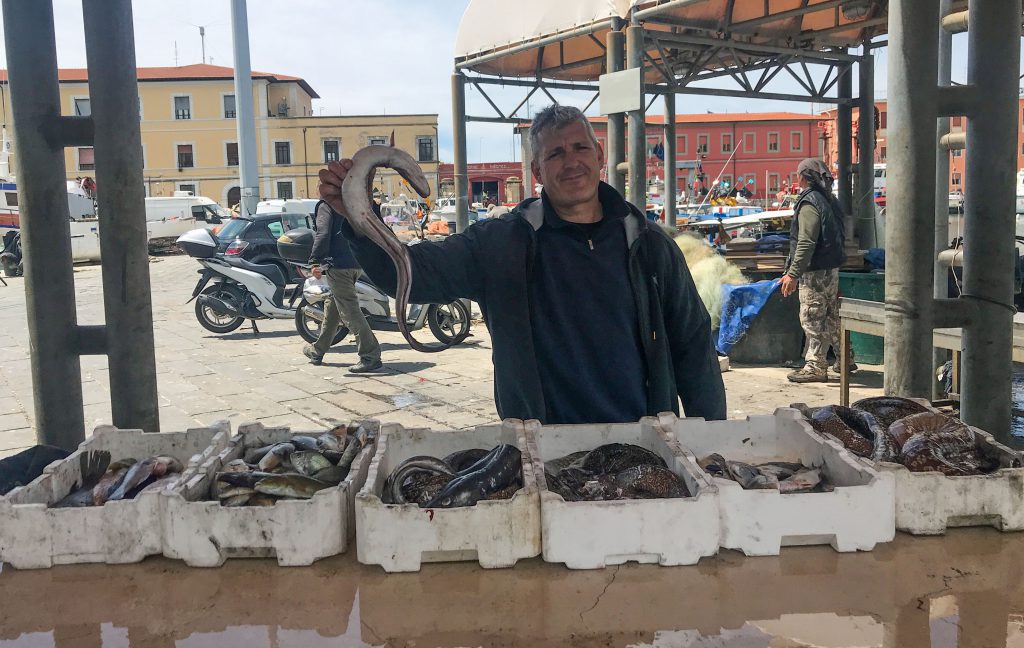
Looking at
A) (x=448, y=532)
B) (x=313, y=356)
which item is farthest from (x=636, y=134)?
(x=448, y=532)

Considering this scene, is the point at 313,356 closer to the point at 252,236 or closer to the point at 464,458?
the point at 252,236

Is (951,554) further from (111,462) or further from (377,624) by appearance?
(111,462)

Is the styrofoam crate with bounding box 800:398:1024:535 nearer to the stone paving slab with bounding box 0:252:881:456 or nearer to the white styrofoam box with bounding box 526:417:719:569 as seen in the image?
the white styrofoam box with bounding box 526:417:719:569

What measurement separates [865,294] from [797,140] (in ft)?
225

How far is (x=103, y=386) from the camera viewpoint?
9156 millimetres

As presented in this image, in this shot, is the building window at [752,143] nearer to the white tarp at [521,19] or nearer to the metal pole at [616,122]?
the white tarp at [521,19]

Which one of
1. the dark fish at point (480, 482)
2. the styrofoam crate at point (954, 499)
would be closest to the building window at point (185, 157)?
the dark fish at point (480, 482)

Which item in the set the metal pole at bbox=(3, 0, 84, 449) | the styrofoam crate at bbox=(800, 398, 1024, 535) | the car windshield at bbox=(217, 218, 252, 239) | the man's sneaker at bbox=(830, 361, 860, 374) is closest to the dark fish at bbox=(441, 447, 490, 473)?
the styrofoam crate at bbox=(800, 398, 1024, 535)

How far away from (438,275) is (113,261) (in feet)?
3.66

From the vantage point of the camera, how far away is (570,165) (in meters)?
3.21

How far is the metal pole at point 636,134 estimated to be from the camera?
8734mm

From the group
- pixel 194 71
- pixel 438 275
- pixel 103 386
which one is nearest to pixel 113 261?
pixel 438 275

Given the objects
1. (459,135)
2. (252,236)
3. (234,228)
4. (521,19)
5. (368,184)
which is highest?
(521,19)

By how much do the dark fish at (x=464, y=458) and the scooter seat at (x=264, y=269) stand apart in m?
10.1
